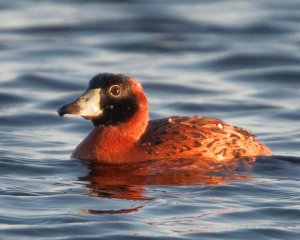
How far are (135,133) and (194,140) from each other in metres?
0.77

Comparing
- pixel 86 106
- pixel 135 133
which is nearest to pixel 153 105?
pixel 135 133

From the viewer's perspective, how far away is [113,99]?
1669cm

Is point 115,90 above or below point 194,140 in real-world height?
above

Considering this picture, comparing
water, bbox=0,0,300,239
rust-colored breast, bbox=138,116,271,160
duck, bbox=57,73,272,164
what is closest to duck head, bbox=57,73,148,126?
duck, bbox=57,73,272,164

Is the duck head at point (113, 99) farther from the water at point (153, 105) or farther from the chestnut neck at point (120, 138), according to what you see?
the water at point (153, 105)

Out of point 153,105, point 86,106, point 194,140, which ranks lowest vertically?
point 194,140

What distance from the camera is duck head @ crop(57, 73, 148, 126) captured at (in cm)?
1662

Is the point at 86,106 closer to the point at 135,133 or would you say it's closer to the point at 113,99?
the point at 113,99

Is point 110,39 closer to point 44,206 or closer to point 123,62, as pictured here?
point 123,62

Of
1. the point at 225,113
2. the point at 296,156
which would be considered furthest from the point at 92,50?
the point at 296,156

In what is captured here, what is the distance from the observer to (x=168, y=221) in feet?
46.4

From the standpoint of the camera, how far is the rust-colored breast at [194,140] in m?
16.6

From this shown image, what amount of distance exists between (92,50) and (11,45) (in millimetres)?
1840

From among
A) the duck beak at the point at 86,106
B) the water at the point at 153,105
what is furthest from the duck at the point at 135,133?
the water at the point at 153,105
